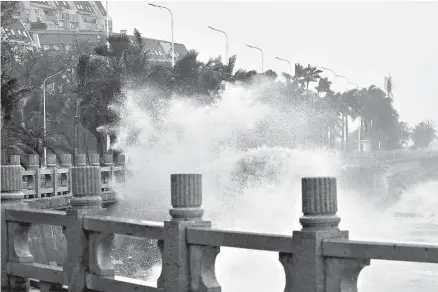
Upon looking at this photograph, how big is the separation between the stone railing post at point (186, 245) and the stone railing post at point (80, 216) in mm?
1450

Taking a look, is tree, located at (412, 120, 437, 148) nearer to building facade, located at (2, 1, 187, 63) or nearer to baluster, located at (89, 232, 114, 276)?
building facade, located at (2, 1, 187, 63)

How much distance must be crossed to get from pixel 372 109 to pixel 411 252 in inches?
5118

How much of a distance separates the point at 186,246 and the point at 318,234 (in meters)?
1.64

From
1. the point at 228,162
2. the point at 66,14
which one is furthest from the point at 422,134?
the point at 228,162

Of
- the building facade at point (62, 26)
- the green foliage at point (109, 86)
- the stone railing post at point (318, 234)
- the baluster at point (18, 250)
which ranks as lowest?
the baluster at point (18, 250)

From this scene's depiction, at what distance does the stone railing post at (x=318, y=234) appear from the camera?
24.7 ft

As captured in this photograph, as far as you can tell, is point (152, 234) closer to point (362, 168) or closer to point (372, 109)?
point (362, 168)

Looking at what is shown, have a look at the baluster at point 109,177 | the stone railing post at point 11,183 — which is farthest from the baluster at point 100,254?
the baluster at point 109,177

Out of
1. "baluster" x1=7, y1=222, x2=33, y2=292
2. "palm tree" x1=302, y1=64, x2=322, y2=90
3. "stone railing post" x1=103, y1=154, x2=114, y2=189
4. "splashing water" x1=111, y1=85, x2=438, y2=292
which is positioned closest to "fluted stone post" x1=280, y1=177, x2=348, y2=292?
"baluster" x1=7, y1=222, x2=33, y2=292

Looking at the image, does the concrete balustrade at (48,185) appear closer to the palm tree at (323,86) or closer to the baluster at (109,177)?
the baluster at (109,177)

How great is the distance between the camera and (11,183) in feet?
38.2

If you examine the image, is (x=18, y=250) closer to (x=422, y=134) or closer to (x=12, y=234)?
(x=12, y=234)

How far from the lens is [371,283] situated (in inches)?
1356

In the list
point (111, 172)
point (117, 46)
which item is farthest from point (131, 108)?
point (111, 172)
